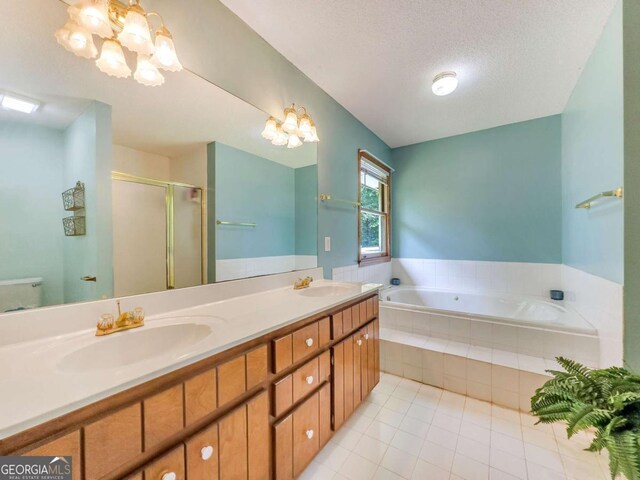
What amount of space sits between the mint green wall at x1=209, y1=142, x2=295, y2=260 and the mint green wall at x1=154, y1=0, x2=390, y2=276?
0.34 m

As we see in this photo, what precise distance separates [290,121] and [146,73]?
0.85m

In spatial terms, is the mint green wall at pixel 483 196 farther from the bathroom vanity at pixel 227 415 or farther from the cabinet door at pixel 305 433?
the cabinet door at pixel 305 433

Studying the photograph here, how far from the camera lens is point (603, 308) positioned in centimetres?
160

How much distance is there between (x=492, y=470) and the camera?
1.28m

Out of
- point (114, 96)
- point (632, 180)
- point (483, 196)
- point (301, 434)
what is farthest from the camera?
point (483, 196)

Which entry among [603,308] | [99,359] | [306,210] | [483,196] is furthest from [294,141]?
[483,196]

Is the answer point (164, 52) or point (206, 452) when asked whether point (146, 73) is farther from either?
point (206, 452)

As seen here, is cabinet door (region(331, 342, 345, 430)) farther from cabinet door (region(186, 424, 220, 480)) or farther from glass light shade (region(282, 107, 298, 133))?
glass light shade (region(282, 107, 298, 133))

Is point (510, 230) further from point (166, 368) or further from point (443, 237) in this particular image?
point (166, 368)

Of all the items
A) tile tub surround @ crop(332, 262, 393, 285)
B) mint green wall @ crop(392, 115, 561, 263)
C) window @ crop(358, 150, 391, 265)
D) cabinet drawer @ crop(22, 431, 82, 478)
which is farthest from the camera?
window @ crop(358, 150, 391, 265)

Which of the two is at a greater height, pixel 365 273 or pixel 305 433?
pixel 365 273

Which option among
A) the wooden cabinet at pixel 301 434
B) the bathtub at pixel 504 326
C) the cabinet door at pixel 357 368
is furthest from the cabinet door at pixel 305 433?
the bathtub at pixel 504 326

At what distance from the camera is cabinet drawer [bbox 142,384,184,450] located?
2.12ft

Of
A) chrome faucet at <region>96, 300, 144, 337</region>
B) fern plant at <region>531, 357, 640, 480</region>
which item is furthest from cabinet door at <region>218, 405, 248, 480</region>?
fern plant at <region>531, 357, 640, 480</region>
